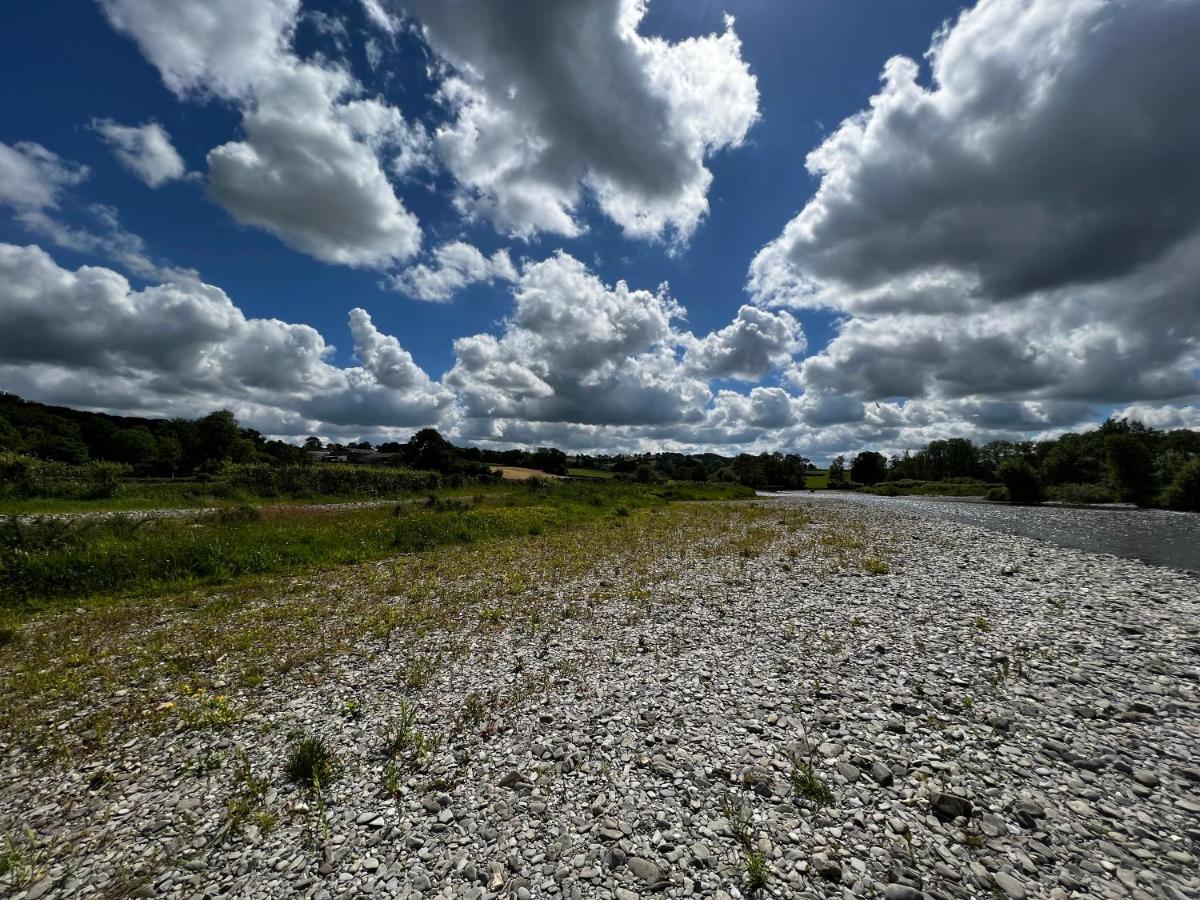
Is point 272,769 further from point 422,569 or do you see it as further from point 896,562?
point 896,562

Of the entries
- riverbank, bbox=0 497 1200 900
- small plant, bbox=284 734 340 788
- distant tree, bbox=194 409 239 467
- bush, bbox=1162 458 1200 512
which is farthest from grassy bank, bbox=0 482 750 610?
bush, bbox=1162 458 1200 512

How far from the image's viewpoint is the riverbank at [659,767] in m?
5.00

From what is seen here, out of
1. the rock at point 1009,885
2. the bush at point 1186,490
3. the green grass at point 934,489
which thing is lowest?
the rock at point 1009,885

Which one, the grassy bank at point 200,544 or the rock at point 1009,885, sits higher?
the rock at point 1009,885

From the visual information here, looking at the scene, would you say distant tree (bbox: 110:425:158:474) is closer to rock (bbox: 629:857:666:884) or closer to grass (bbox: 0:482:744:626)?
grass (bbox: 0:482:744:626)

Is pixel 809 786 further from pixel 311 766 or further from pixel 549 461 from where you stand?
pixel 549 461

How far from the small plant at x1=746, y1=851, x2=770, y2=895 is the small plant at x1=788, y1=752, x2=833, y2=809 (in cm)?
125

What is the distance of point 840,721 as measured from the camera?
25.1 ft

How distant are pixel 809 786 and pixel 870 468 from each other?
185038mm

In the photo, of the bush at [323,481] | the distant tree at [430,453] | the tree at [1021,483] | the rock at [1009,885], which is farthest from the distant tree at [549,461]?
the rock at [1009,885]

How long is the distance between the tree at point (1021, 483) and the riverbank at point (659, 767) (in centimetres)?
7877

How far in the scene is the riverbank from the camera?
500 cm

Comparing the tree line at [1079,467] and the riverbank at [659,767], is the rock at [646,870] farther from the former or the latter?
the tree line at [1079,467]

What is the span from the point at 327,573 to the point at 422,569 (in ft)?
12.3
